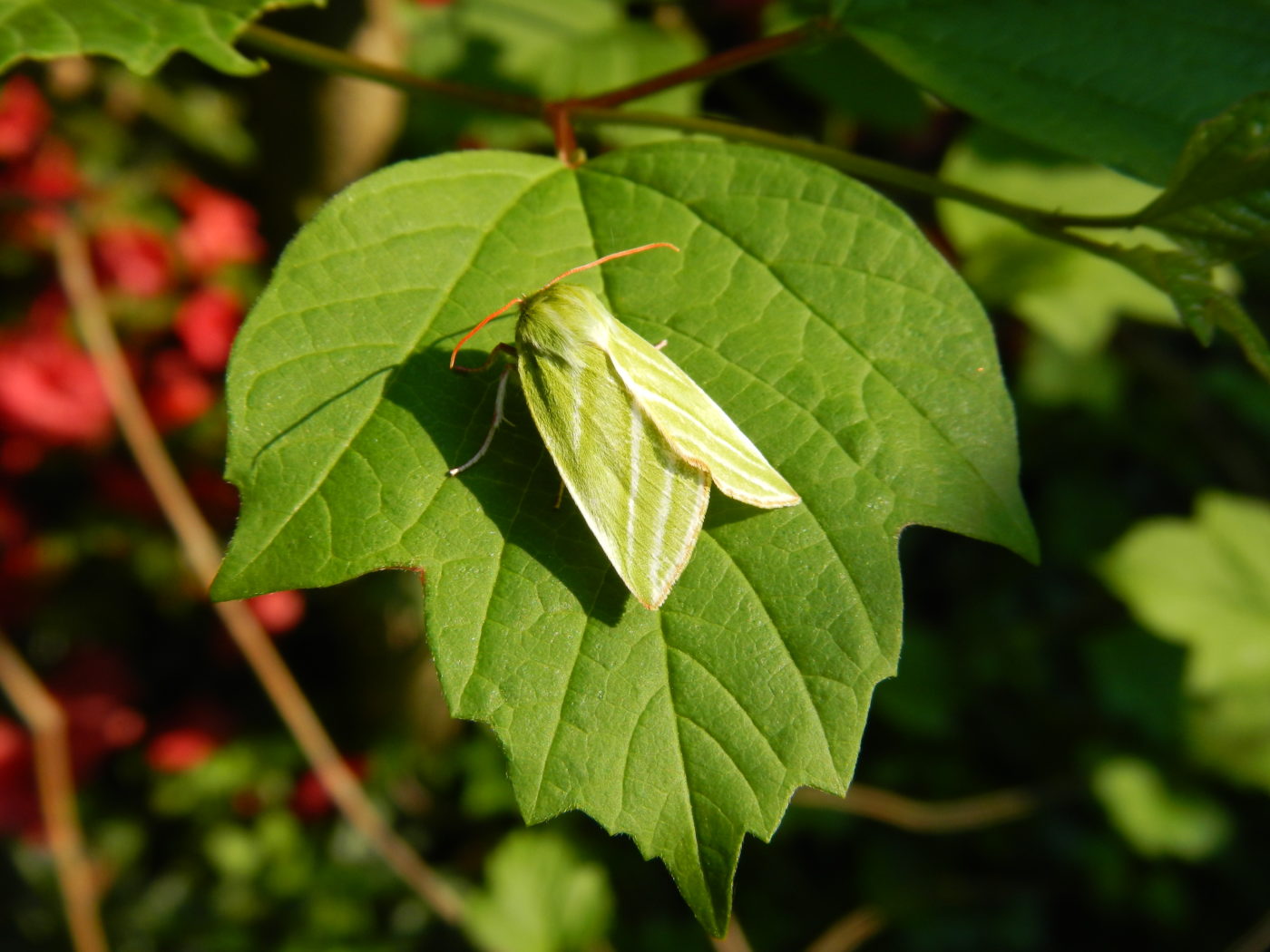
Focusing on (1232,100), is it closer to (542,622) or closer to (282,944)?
(542,622)

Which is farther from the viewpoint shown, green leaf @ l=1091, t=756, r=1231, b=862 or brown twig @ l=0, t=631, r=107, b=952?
green leaf @ l=1091, t=756, r=1231, b=862

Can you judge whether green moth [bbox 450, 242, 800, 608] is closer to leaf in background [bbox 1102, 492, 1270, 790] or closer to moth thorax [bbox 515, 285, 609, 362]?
moth thorax [bbox 515, 285, 609, 362]

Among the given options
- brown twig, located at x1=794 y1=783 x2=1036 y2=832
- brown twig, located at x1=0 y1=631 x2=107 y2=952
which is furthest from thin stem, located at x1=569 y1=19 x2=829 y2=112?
brown twig, located at x1=0 y1=631 x2=107 y2=952

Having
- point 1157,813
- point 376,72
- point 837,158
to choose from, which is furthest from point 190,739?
point 1157,813

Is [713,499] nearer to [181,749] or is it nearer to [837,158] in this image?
[837,158]

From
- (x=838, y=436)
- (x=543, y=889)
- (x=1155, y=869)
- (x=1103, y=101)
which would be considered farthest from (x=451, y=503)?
(x=1155, y=869)

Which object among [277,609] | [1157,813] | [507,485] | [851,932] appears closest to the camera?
[507,485]
